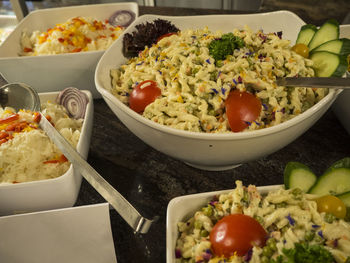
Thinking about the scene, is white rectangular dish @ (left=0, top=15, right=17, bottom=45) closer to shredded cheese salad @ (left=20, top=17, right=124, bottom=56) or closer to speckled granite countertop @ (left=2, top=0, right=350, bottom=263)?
shredded cheese salad @ (left=20, top=17, right=124, bottom=56)

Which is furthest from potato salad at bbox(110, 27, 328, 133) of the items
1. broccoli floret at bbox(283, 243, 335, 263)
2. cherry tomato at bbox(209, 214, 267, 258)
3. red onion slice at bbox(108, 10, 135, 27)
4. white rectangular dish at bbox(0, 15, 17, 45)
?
white rectangular dish at bbox(0, 15, 17, 45)

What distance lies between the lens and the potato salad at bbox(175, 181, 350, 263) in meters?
0.78

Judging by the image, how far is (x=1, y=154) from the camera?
1.22m

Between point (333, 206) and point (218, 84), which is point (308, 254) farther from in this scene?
point (218, 84)

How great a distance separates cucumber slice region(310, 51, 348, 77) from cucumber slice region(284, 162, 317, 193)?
0.48 metres

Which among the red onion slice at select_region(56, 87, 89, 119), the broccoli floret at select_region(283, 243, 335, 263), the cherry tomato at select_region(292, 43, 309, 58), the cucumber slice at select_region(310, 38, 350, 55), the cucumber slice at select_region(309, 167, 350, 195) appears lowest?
the red onion slice at select_region(56, 87, 89, 119)

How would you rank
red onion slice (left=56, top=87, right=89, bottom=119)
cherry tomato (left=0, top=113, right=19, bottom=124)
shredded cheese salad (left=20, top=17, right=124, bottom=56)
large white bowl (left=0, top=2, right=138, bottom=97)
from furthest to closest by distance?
shredded cheese salad (left=20, top=17, right=124, bottom=56) → large white bowl (left=0, top=2, right=138, bottom=97) → red onion slice (left=56, top=87, right=89, bottom=119) → cherry tomato (left=0, top=113, right=19, bottom=124)

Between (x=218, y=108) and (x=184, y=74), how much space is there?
206 millimetres

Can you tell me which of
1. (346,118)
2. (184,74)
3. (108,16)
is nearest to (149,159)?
(184,74)

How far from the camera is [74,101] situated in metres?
1.47

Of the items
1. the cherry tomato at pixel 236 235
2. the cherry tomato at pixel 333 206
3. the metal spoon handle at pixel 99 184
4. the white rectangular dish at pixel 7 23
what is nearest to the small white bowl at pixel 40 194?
the metal spoon handle at pixel 99 184

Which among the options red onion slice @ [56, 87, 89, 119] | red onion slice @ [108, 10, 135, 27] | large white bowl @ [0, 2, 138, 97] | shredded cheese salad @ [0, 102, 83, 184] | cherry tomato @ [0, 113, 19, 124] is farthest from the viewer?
red onion slice @ [108, 10, 135, 27]

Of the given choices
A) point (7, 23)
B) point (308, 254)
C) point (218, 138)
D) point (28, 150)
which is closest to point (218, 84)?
point (218, 138)

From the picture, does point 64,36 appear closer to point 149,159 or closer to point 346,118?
point 149,159
